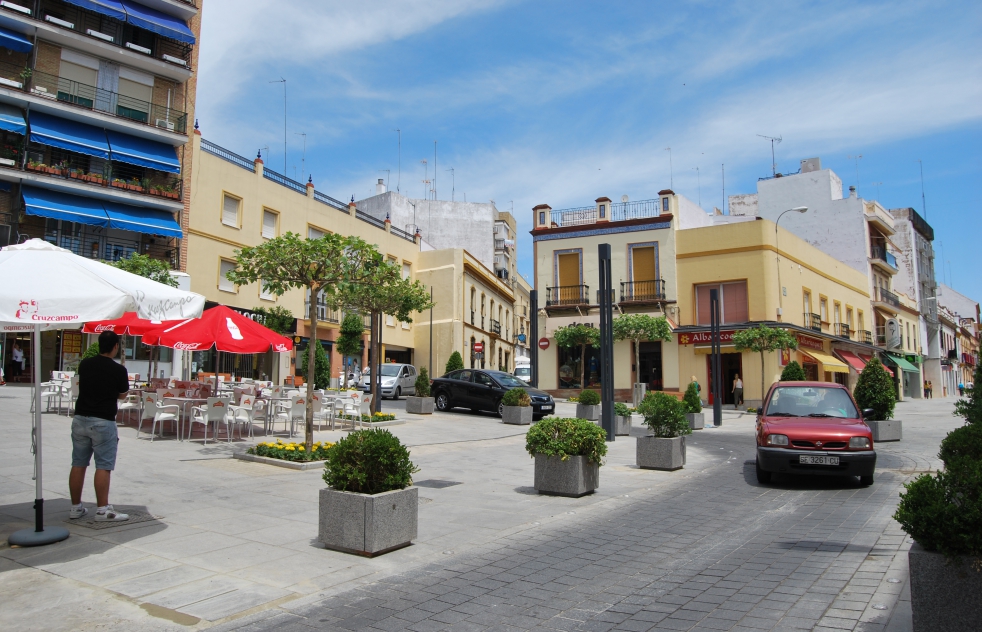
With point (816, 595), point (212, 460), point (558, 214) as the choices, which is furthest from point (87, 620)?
point (558, 214)

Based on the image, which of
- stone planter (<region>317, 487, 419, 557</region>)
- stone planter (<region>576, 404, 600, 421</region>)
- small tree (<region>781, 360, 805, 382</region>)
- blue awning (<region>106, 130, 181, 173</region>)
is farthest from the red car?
blue awning (<region>106, 130, 181, 173</region>)

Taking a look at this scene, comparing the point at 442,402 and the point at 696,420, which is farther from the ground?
the point at 442,402

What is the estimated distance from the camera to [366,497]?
591 cm

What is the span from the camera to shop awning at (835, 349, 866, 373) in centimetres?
4141

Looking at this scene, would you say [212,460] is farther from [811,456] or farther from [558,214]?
[558,214]

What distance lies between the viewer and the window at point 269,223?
3177cm

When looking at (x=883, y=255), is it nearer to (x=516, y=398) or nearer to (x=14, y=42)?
(x=516, y=398)

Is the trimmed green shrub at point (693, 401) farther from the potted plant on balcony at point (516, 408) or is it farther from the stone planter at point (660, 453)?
the stone planter at point (660, 453)

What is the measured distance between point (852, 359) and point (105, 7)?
43129 mm

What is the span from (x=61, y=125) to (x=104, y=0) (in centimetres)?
524

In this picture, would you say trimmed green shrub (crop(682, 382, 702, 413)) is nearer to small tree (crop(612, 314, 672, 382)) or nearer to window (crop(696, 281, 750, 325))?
small tree (crop(612, 314, 672, 382))

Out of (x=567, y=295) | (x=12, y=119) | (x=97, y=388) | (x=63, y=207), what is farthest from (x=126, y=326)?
(x=567, y=295)

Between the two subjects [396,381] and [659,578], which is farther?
[396,381]

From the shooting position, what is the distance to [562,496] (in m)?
8.98
